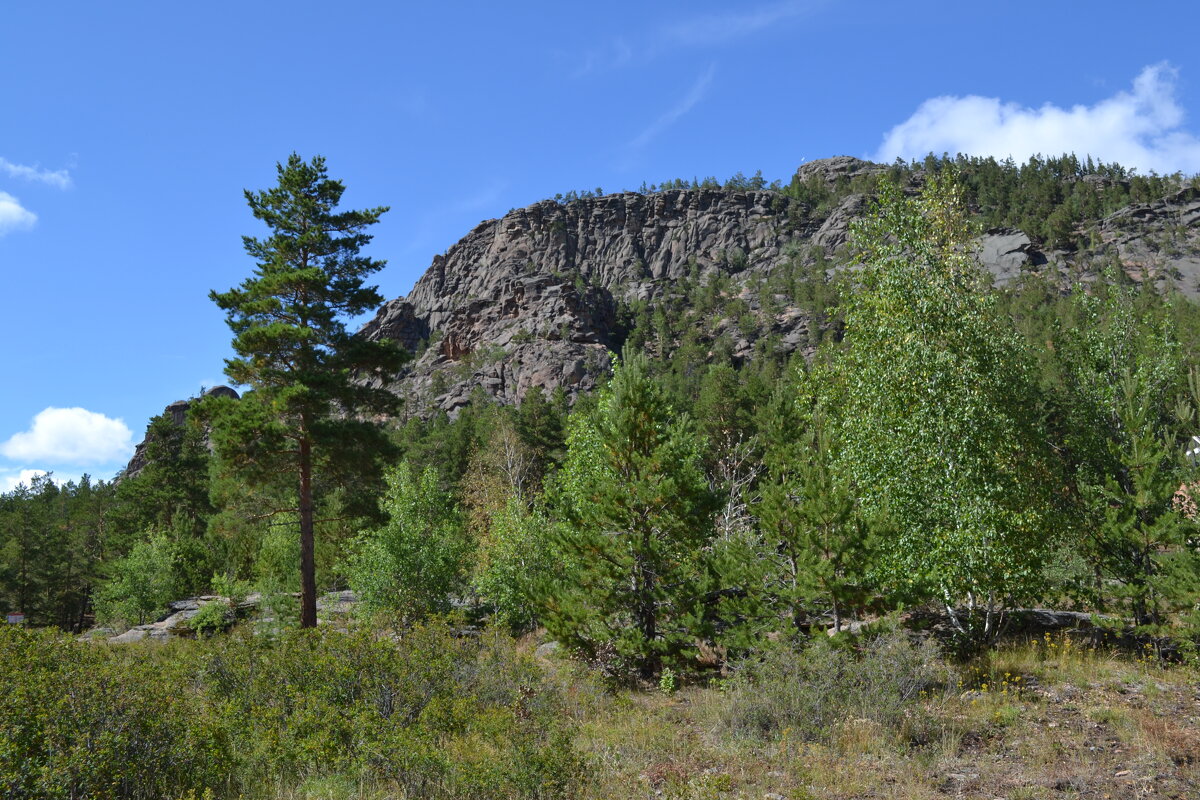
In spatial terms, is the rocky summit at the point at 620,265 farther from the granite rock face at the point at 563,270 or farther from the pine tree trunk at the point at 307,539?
the pine tree trunk at the point at 307,539

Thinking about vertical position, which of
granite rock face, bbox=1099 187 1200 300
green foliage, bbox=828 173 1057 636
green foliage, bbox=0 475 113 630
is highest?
granite rock face, bbox=1099 187 1200 300

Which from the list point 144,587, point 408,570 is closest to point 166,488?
point 144,587

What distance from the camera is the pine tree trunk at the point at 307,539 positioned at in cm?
1827

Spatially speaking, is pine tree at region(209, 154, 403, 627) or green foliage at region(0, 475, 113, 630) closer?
pine tree at region(209, 154, 403, 627)

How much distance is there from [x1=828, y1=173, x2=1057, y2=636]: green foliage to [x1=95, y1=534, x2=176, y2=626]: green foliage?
29014mm

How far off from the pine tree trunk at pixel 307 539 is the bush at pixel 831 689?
12.7 m

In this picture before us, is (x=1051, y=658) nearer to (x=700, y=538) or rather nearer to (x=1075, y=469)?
(x=1075, y=469)

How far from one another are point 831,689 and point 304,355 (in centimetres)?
1591

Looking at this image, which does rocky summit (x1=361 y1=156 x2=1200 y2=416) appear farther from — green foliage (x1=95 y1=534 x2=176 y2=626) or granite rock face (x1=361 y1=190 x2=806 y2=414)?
green foliage (x1=95 y1=534 x2=176 y2=626)

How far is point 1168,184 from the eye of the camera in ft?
439

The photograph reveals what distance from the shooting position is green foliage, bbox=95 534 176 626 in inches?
1107

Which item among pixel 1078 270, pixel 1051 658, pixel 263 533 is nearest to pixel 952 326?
pixel 1051 658

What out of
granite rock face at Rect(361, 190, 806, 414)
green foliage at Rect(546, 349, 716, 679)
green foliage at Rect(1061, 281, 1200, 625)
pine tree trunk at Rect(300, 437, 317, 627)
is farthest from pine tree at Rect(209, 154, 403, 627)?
granite rock face at Rect(361, 190, 806, 414)

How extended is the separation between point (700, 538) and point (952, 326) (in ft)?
20.9
